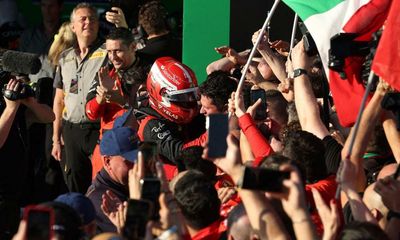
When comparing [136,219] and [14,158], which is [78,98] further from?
[136,219]

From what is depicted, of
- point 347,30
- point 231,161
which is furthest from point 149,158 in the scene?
point 347,30

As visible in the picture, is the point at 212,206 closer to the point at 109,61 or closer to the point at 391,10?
the point at 391,10

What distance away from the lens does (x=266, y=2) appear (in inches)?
468

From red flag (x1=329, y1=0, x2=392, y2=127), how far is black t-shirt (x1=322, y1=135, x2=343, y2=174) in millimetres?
359

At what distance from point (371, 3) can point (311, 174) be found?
3.89ft

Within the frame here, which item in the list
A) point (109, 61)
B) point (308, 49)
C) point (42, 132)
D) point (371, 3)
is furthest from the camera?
point (42, 132)

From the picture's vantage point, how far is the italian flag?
7504mm

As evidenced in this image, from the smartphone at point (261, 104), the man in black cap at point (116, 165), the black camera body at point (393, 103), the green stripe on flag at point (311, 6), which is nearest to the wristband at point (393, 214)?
the black camera body at point (393, 103)

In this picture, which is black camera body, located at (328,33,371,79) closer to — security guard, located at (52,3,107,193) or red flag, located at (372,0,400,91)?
red flag, located at (372,0,400,91)

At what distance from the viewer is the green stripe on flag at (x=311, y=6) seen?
805 centimetres

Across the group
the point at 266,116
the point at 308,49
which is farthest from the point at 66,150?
the point at 308,49

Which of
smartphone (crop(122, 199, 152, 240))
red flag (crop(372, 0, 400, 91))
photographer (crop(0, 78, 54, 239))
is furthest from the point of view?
photographer (crop(0, 78, 54, 239))

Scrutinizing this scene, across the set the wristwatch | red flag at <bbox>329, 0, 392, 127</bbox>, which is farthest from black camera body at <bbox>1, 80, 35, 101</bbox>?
red flag at <bbox>329, 0, 392, 127</bbox>

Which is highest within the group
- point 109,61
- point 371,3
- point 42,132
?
point 371,3
